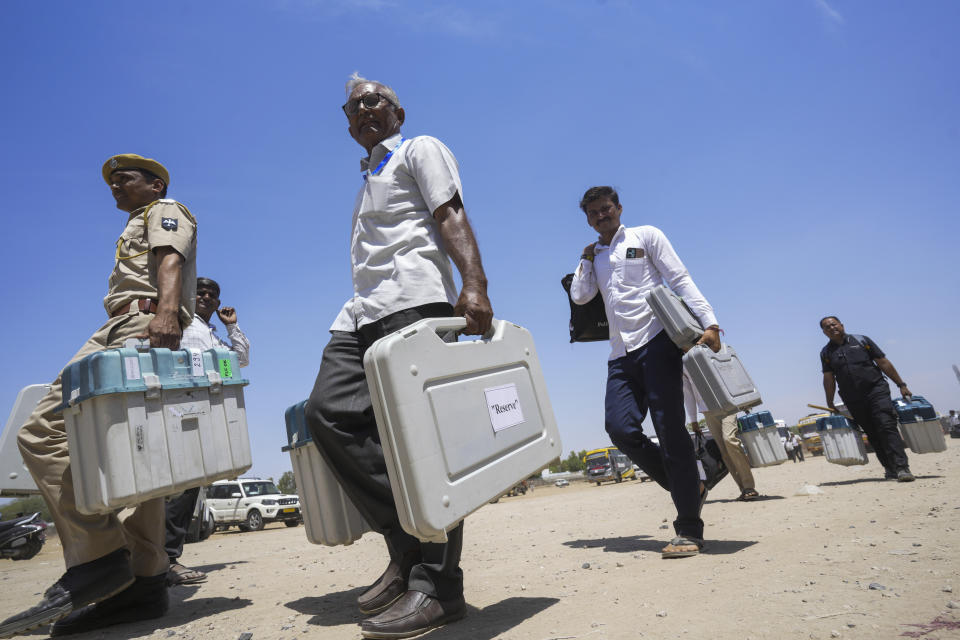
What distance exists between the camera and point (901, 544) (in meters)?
2.84

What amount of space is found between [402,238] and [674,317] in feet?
6.02

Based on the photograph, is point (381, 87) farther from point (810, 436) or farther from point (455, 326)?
point (810, 436)

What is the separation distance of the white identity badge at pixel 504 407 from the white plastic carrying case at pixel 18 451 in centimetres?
292

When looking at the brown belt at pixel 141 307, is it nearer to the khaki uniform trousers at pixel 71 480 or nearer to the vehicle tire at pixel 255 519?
the khaki uniform trousers at pixel 71 480

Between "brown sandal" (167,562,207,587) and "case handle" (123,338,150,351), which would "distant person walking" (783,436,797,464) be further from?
"case handle" (123,338,150,351)

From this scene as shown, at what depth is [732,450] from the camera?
7012 millimetres

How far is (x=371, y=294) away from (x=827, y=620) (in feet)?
6.53

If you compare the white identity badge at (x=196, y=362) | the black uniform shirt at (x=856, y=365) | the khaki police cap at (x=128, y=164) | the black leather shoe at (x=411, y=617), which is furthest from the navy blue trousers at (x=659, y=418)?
the black uniform shirt at (x=856, y=365)

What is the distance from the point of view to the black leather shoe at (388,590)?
2307 mm

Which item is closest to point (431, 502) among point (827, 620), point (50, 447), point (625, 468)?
point (827, 620)

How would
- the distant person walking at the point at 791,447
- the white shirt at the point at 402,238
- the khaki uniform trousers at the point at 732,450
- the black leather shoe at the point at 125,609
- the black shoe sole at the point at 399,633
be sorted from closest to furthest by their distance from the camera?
1. the black shoe sole at the point at 399,633
2. the white shirt at the point at 402,238
3. the black leather shoe at the point at 125,609
4. the khaki uniform trousers at the point at 732,450
5. the distant person walking at the point at 791,447

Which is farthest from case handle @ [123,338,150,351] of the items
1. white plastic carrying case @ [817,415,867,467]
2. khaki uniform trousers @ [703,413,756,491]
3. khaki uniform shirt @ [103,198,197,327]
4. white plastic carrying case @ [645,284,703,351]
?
white plastic carrying case @ [817,415,867,467]

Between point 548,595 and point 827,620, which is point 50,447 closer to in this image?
point 548,595

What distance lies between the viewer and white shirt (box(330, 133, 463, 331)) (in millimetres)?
2461
